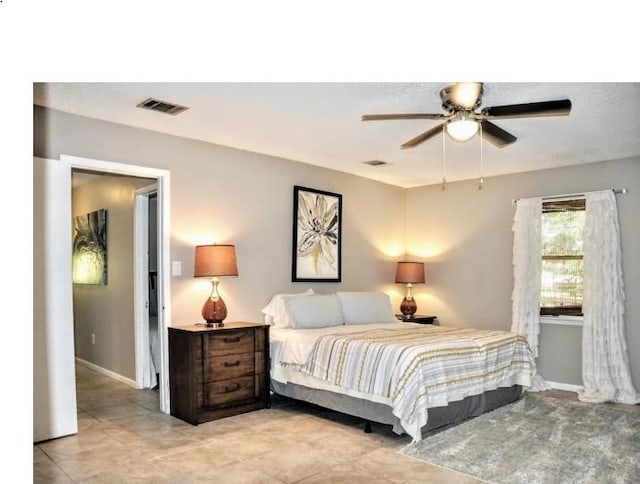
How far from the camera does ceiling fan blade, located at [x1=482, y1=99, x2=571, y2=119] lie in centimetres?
279

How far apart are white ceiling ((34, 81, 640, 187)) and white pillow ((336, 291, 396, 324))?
1398 mm

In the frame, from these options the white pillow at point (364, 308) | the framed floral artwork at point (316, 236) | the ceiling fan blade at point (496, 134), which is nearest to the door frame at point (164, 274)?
the framed floral artwork at point (316, 236)

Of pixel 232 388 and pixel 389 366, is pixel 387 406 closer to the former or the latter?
pixel 389 366

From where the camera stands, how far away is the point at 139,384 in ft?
17.0

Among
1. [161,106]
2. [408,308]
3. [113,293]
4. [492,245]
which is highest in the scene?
[161,106]

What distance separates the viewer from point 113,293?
229 inches

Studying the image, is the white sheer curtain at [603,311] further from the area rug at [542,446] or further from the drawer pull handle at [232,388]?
the drawer pull handle at [232,388]

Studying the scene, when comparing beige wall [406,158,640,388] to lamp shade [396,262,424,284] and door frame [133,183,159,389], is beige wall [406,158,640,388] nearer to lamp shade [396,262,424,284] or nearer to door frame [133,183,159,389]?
lamp shade [396,262,424,284]

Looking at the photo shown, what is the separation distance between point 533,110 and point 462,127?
41cm

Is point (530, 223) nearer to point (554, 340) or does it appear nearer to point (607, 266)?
point (607, 266)

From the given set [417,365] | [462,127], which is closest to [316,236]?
[417,365]

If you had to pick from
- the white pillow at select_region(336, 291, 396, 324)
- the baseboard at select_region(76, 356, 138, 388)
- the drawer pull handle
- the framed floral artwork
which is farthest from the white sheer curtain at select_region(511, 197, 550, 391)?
the baseboard at select_region(76, 356, 138, 388)
